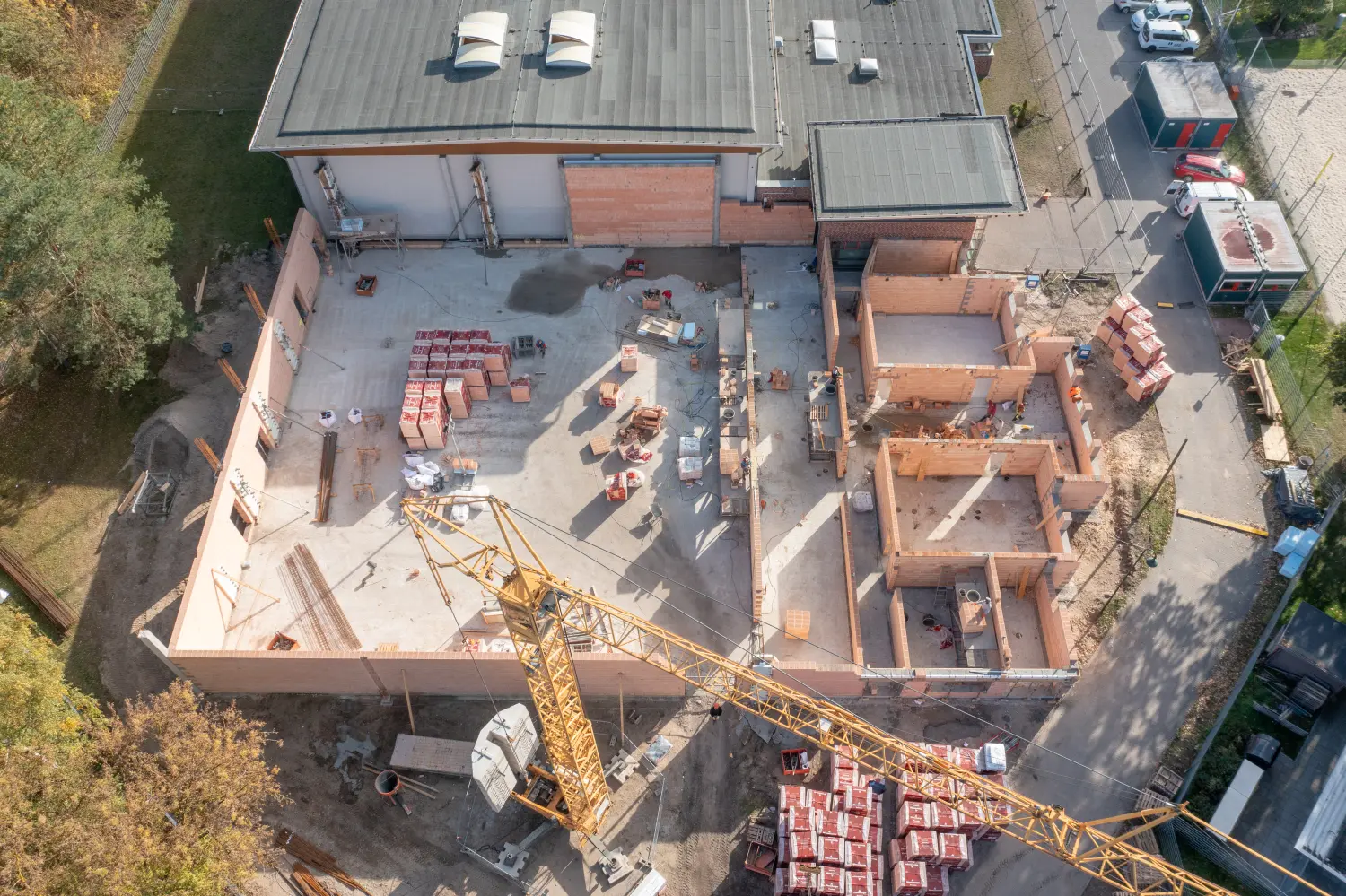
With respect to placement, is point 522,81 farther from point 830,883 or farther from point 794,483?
point 830,883

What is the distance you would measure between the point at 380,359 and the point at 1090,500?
3408 centimetres

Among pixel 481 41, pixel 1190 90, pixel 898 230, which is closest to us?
pixel 898 230

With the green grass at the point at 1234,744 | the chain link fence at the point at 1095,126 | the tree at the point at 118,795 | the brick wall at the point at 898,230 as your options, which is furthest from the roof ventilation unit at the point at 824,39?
the tree at the point at 118,795

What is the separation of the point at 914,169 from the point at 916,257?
440cm

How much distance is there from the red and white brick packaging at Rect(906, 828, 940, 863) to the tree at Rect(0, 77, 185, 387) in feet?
125

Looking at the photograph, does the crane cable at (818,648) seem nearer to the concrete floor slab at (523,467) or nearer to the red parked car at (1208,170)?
the concrete floor slab at (523,467)

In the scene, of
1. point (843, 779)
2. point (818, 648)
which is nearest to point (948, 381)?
point (818, 648)

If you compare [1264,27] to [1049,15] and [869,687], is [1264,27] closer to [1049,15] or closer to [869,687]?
[1049,15]

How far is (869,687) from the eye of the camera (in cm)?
3769

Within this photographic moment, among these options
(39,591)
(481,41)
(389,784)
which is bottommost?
(389,784)

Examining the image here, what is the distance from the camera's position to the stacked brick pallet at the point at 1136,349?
148 feet

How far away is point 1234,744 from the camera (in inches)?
1455

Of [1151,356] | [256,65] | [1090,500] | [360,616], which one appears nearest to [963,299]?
[1151,356]

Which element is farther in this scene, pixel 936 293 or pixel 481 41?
pixel 481 41
